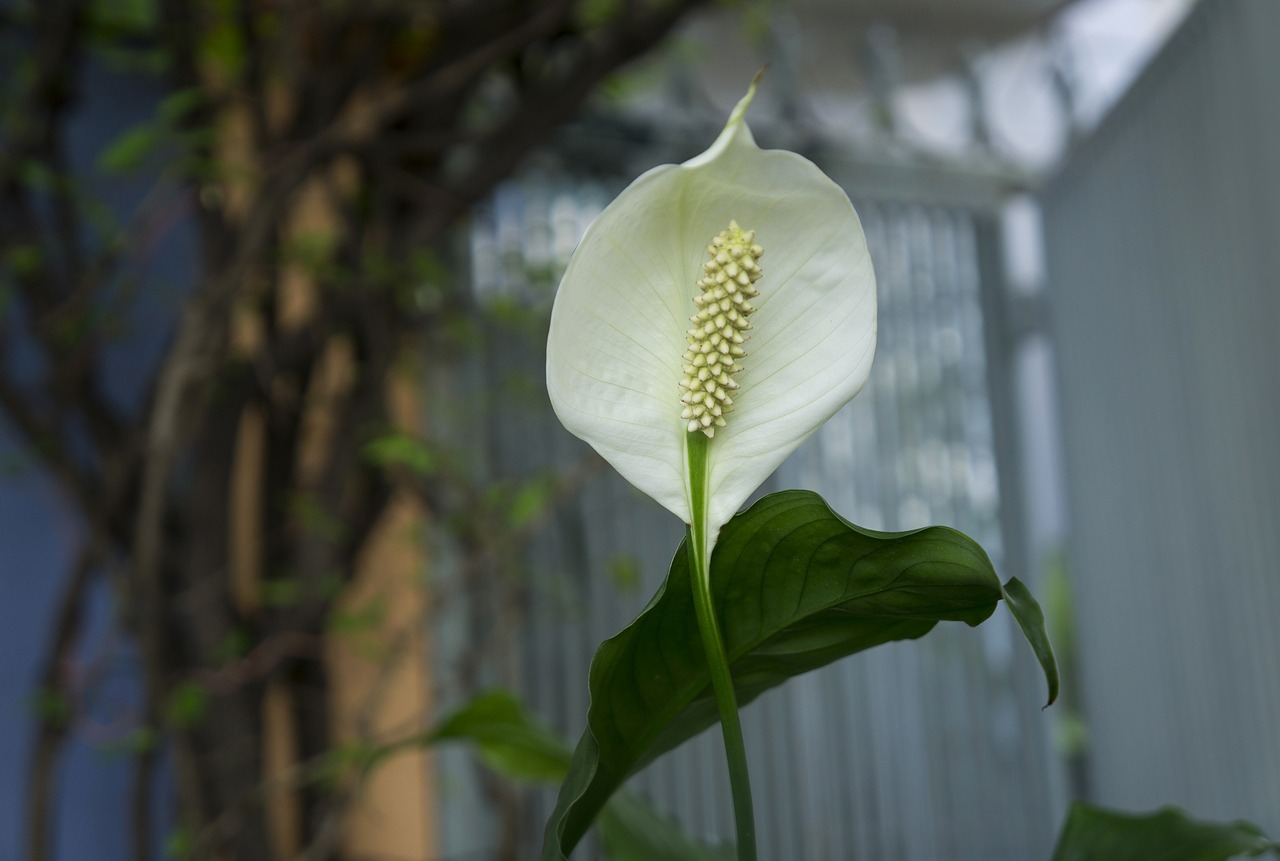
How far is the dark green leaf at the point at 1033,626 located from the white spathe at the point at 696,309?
0.07 m

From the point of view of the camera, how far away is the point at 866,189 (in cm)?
212

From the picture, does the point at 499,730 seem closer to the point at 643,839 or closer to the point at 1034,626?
the point at 643,839

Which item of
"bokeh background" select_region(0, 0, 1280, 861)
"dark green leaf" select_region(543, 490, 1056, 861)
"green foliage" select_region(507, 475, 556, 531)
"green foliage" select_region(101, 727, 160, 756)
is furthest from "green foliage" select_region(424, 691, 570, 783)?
"green foliage" select_region(101, 727, 160, 756)

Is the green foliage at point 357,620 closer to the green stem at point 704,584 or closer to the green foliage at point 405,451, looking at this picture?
the green foliage at point 405,451

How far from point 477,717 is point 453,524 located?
1.01 m

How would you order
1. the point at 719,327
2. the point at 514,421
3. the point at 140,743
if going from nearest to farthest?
the point at 719,327
the point at 140,743
the point at 514,421

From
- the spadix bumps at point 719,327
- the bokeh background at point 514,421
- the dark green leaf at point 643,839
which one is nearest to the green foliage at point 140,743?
the bokeh background at point 514,421

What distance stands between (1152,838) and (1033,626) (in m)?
0.19

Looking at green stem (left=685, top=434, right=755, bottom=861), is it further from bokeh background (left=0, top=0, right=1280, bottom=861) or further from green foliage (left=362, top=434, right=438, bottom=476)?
green foliage (left=362, top=434, right=438, bottom=476)

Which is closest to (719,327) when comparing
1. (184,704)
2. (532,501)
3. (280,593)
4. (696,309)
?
(696,309)

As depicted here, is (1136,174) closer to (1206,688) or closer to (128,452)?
(1206,688)

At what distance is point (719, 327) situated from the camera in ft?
0.86

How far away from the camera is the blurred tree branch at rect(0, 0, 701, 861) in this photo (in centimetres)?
123

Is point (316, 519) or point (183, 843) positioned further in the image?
point (316, 519)
